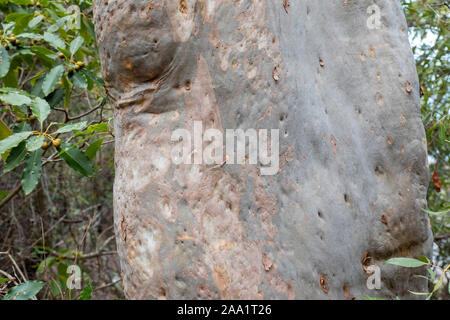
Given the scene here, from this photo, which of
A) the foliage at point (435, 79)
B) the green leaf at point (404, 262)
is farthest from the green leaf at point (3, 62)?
the foliage at point (435, 79)

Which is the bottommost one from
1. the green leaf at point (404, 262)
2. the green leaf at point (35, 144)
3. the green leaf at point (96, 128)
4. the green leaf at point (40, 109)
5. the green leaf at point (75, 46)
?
the green leaf at point (404, 262)

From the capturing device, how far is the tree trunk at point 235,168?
3.49ft

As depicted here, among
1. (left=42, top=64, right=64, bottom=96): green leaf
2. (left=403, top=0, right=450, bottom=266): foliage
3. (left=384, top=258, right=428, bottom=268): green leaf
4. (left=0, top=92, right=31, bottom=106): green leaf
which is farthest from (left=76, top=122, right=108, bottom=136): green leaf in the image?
(left=403, top=0, right=450, bottom=266): foliage

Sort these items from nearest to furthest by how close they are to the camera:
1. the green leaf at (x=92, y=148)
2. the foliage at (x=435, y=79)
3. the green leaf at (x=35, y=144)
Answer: the green leaf at (x=35, y=144) → the green leaf at (x=92, y=148) → the foliage at (x=435, y=79)

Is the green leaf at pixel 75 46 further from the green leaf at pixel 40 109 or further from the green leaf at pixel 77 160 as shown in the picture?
the green leaf at pixel 77 160

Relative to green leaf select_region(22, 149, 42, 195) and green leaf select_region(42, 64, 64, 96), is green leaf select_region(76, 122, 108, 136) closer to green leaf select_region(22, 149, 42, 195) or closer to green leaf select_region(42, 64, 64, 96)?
green leaf select_region(22, 149, 42, 195)

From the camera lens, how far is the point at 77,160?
1597 mm

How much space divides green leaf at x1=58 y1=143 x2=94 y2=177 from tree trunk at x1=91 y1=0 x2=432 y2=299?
0.39 metres

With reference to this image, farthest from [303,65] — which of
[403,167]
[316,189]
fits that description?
[403,167]

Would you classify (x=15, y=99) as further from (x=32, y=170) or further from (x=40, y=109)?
(x=32, y=170)

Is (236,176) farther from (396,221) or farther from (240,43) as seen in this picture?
(396,221)

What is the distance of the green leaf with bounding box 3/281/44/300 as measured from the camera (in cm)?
132

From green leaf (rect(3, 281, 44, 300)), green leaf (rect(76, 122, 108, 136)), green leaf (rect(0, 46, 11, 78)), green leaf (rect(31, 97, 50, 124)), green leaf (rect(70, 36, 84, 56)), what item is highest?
green leaf (rect(70, 36, 84, 56))
